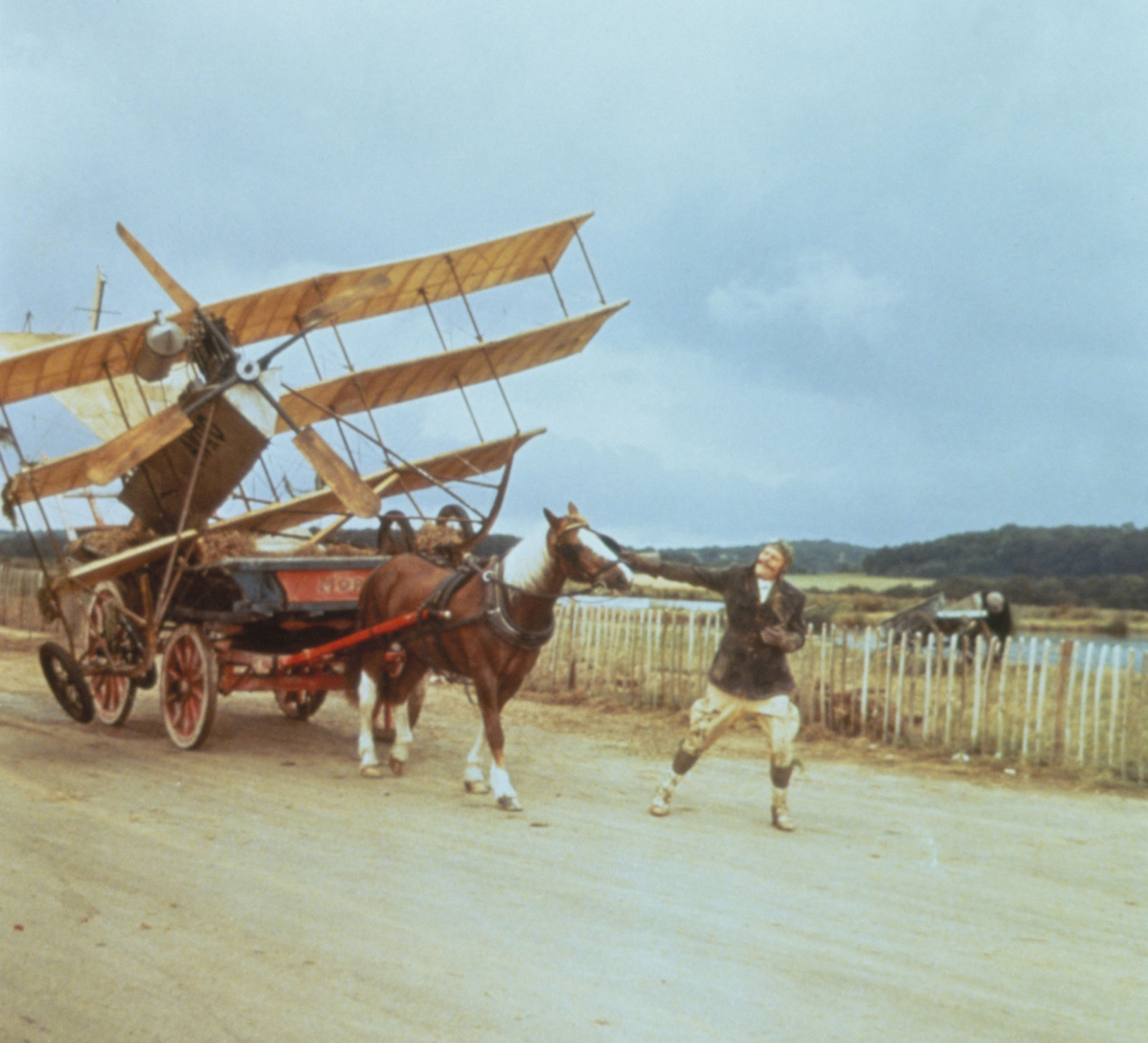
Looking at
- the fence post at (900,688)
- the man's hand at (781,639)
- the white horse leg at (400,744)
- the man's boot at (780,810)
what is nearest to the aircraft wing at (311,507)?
the white horse leg at (400,744)

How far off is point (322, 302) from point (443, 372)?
3299 mm

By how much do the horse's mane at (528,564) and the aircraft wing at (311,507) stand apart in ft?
10.1

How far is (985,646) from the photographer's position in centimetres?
1047

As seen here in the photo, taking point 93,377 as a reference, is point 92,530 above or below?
below

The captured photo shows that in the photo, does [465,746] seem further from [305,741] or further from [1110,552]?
[1110,552]

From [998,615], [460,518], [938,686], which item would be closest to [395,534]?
[460,518]

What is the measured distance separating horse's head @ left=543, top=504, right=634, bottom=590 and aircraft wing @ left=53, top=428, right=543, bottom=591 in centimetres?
351

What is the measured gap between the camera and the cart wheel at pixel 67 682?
30.6 feet

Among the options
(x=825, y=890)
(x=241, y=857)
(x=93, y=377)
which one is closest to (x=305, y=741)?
(x=93, y=377)

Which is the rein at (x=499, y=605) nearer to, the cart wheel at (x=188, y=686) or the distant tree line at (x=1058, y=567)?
the cart wheel at (x=188, y=686)

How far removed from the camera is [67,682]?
971 cm

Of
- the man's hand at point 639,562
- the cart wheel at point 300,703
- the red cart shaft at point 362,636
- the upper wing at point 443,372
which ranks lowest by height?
the cart wheel at point 300,703

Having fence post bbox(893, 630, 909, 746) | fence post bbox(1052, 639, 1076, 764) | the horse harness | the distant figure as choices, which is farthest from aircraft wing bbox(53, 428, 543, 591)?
the distant figure

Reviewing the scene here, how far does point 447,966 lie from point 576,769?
5.12 m
